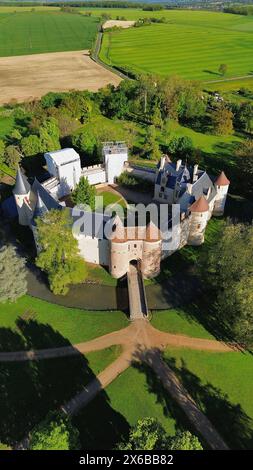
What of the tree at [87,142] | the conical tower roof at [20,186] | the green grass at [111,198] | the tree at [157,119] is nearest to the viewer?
the conical tower roof at [20,186]

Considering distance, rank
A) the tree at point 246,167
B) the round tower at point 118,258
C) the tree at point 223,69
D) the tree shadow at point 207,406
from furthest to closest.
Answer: the tree at point 223,69, the tree at point 246,167, the round tower at point 118,258, the tree shadow at point 207,406

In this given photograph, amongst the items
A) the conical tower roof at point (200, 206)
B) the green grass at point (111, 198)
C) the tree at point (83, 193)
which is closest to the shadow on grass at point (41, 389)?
the tree at point (83, 193)

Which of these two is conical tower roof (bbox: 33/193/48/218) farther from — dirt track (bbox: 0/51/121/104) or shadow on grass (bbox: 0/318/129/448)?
dirt track (bbox: 0/51/121/104)

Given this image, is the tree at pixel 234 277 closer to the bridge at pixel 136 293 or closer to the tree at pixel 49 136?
the bridge at pixel 136 293

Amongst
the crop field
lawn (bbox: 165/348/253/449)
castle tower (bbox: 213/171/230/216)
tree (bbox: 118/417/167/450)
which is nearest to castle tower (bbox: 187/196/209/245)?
castle tower (bbox: 213/171/230/216)

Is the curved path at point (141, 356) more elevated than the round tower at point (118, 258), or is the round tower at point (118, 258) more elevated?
the round tower at point (118, 258)

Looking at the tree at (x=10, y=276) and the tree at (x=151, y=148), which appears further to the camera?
the tree at (x=151, y=148)
